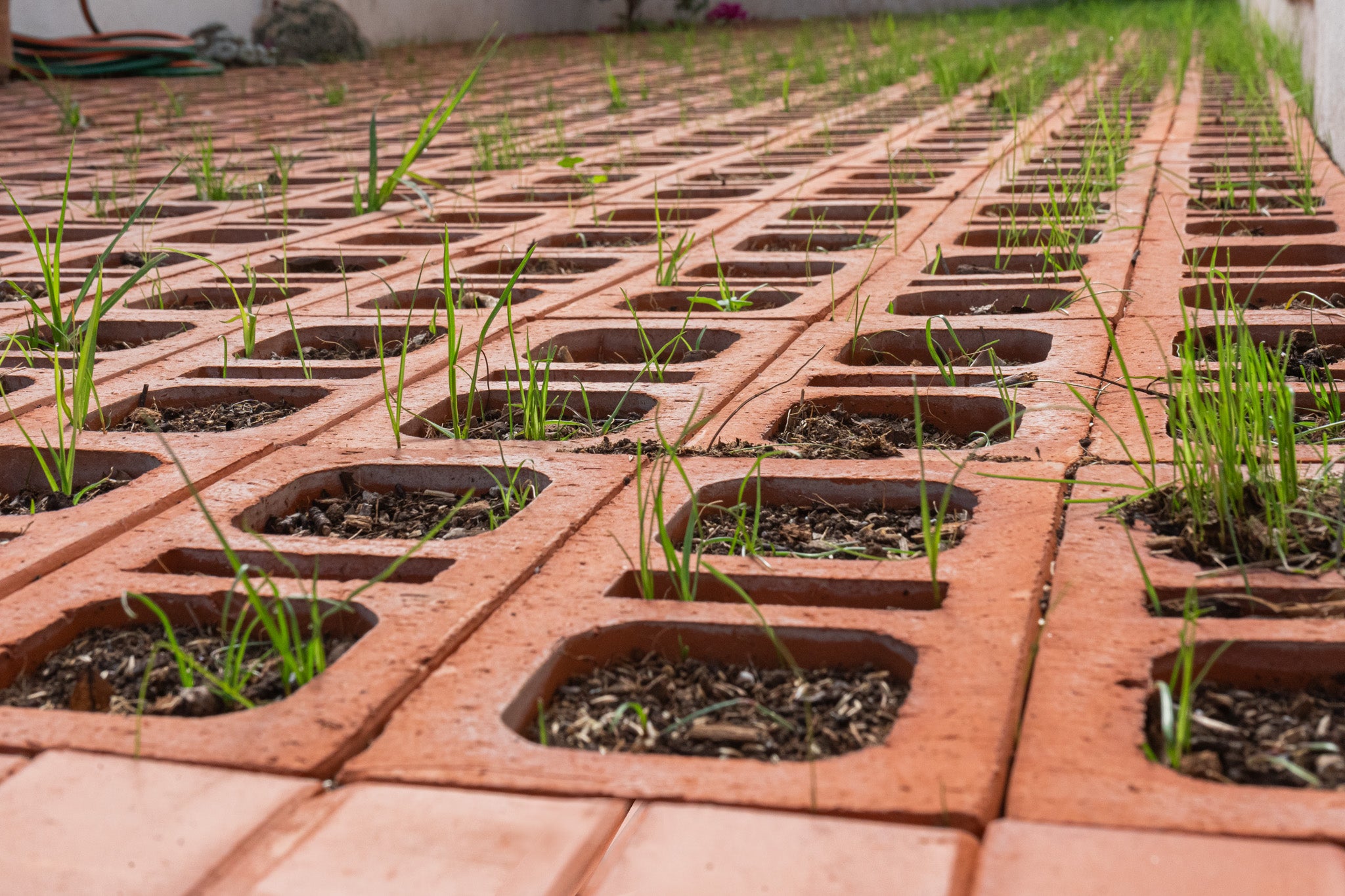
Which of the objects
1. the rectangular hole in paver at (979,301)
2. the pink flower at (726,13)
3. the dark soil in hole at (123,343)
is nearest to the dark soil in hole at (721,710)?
the rectangular hole in paver at (979,301)

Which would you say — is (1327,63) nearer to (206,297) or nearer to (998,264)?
(998,264)

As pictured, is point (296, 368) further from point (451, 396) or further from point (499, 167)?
point (499, 167)

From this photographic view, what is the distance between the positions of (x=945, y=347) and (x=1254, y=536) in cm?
115

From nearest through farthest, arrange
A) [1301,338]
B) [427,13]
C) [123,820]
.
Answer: [123,820], [1301,338], [427,13]

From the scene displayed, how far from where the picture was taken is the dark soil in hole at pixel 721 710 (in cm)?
134

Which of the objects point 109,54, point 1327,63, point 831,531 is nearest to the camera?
point 831,531

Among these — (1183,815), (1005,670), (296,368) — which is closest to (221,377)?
(296,368)

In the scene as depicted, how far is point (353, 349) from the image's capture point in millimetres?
2930

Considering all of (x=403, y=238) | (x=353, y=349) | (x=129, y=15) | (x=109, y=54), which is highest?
(x=129, y=15)

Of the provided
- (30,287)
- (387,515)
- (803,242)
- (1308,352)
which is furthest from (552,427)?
(30,287)

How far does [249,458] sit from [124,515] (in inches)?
10.8

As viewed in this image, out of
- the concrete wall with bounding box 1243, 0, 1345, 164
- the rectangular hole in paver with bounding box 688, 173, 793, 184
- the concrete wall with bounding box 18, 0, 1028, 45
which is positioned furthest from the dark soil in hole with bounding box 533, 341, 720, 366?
the concrete wall with bounding box 18, 0, 1028, 45

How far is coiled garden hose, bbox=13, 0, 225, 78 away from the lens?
9992 mm

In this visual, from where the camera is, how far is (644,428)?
2.21 meters
